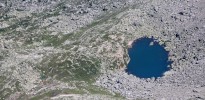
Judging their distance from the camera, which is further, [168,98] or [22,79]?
[22,79]

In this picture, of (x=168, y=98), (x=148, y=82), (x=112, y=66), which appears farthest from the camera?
(x=112, y=66)

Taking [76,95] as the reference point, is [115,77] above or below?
above

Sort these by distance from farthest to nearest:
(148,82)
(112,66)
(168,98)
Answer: (112,66) → (148,82) → (168,98)

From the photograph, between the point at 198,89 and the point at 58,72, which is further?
the point at 58,72

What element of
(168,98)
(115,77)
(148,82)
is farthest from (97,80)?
(168,98)

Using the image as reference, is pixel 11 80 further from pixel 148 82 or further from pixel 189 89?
pixel 189 89

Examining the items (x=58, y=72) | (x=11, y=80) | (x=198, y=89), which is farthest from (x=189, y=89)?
(x=11, y=80)

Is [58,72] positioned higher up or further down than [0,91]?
higher up

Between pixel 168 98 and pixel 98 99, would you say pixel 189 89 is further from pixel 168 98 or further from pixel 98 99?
pixel 98 99

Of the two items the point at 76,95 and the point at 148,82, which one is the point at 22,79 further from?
the point at 148,82
